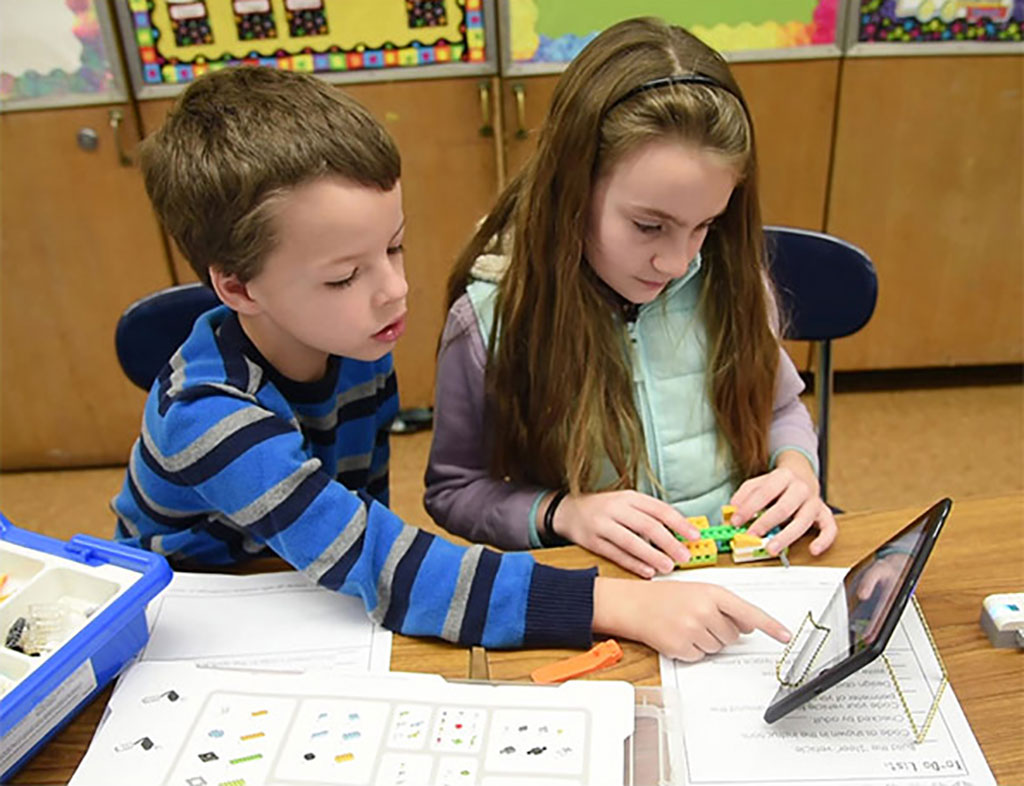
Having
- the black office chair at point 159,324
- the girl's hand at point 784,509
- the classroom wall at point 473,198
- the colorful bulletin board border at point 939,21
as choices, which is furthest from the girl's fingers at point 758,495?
the colorful bulletin board border at point 939,21

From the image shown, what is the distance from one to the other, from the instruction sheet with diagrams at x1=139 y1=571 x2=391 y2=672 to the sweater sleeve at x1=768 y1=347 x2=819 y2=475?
1.81ft

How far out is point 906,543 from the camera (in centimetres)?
69

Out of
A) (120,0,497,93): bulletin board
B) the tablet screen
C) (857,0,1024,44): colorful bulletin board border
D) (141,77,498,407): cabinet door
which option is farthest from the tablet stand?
(857,0,1024,44): colorful bulletin board border

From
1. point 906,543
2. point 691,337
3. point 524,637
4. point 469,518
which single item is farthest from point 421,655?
point 691,337

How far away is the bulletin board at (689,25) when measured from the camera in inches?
81.2

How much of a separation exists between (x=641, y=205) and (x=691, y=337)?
0.23 meters

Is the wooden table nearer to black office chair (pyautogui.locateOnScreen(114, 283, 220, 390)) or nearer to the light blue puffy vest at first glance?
the light blue puffy vest

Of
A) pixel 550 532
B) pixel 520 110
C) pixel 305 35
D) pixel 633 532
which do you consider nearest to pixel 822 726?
pixel 633 532

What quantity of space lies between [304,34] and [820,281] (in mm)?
1310

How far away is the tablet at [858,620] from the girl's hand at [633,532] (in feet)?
0.48

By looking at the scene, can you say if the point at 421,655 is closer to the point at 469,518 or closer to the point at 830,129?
the point at 469,518

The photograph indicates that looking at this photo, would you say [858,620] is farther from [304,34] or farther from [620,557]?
[304,34]

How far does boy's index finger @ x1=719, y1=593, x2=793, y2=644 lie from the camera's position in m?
0.77

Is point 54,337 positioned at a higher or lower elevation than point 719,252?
lower
